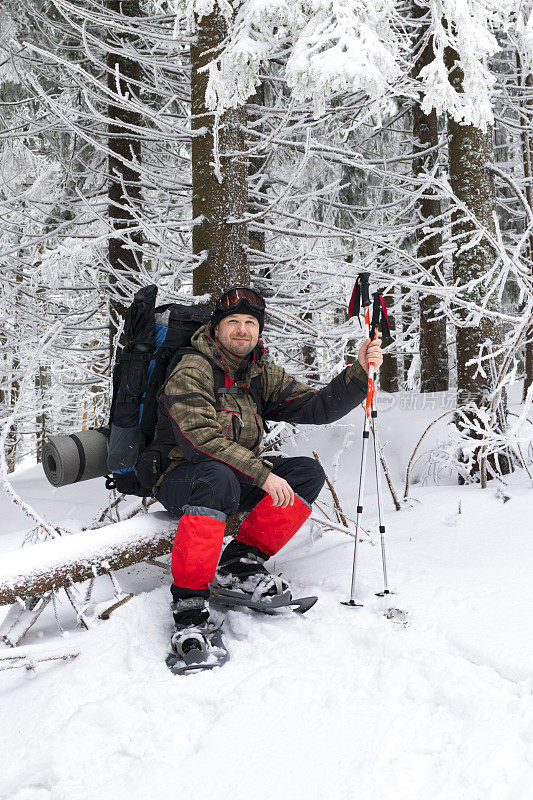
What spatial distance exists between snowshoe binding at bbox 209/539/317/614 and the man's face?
1.30 m

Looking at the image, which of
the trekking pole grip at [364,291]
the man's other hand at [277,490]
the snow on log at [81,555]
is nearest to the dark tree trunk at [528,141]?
the trekking pole grip at [364,291]

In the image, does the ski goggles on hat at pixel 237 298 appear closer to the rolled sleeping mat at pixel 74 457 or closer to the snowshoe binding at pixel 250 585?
the rolled sleeping mat at pixel 74 457

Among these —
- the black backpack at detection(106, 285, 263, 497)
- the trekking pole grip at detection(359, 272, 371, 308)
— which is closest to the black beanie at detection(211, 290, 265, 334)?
the black backpack at detection(106, 285, 263, 497)

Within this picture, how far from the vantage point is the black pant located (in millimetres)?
3373

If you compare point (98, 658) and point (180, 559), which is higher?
point (180, 559)

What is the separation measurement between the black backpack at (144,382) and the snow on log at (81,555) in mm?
291

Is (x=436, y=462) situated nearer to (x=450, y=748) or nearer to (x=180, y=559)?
(x=180, y=559)

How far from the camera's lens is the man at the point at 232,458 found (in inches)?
131

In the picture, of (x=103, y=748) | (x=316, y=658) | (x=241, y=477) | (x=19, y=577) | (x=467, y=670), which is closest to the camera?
(x=103, y=748)

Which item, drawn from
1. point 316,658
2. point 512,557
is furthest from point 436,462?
point 316,658

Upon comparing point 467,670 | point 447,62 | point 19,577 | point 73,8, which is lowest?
point 467,670

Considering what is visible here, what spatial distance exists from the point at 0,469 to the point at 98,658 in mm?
1639

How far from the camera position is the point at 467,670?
8.87ft

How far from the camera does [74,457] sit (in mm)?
3916
